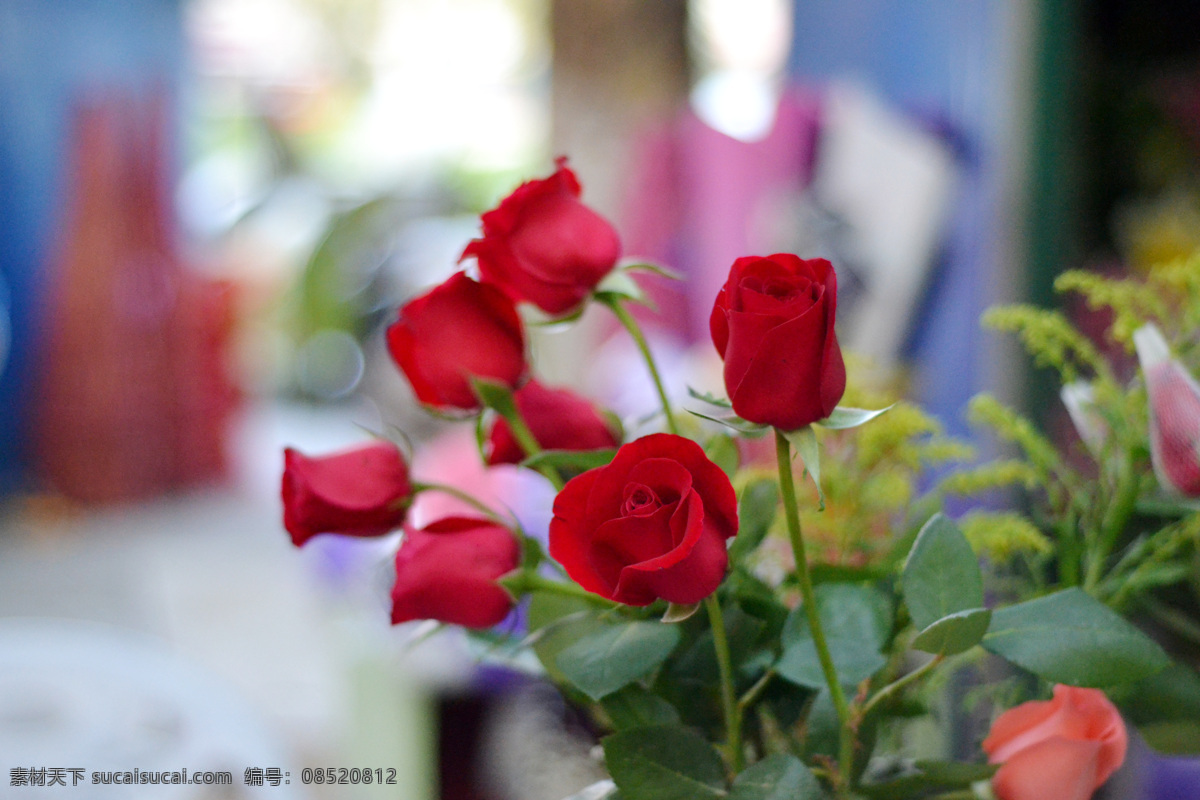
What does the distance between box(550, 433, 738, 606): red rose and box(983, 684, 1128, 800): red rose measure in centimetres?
11

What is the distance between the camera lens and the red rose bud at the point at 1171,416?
0.89 feet

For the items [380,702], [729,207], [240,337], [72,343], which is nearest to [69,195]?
[72,343]

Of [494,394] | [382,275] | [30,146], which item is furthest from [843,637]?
[382,275]

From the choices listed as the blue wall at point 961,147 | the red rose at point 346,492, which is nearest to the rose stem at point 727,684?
the red rose at point 346,492

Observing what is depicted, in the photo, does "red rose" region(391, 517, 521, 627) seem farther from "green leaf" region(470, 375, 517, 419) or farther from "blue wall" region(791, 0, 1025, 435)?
"blue wall" region(791, 0, 1025, 435)

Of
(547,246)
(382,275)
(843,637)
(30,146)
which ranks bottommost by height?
(382,275)

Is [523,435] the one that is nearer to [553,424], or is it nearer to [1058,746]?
[553,424]

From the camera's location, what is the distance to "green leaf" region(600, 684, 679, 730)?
0.29m

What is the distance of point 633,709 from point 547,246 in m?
0.14

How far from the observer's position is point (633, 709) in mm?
292

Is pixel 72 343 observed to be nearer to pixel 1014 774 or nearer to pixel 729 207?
pixel 729 207

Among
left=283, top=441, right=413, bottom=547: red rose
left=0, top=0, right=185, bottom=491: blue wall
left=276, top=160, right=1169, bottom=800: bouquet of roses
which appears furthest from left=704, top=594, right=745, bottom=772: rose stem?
left=0, top=0, right=185, bottom=491: blue wall

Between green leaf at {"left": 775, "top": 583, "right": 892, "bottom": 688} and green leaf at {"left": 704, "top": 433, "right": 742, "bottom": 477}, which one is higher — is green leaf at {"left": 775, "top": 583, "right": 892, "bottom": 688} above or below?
below

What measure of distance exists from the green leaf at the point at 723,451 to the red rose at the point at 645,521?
0.21ft
